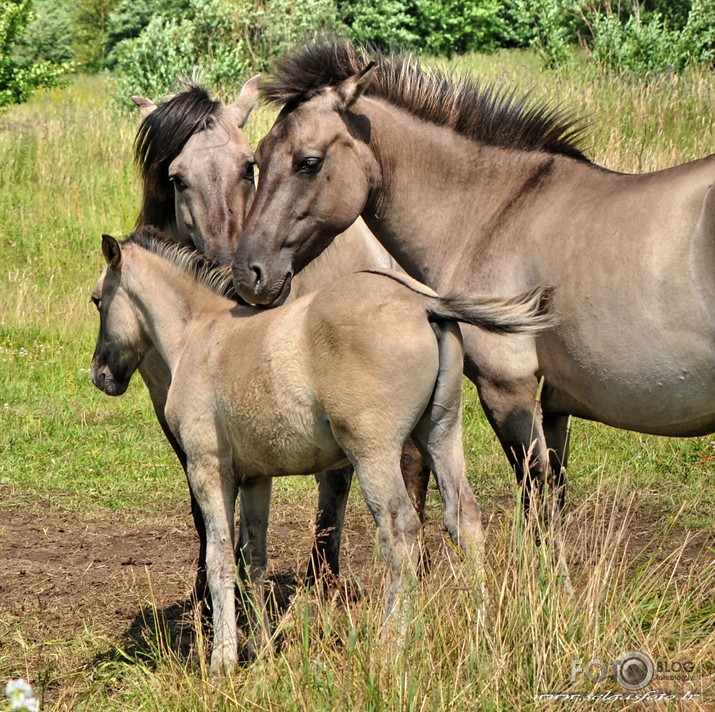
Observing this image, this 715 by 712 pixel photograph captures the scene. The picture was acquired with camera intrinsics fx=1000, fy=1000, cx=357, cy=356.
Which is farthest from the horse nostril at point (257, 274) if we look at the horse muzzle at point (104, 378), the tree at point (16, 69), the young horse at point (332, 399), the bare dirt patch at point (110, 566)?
the tree at point (16, 69)

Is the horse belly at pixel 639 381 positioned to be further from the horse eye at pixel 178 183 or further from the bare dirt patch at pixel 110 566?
the horse eye at pixel 178 183

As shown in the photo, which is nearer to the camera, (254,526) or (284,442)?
(284,442)

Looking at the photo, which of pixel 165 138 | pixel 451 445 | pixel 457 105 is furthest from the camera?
pixel 165 138

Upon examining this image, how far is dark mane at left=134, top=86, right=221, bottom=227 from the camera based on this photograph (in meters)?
4.84

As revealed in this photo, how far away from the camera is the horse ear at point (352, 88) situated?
4.12 meters

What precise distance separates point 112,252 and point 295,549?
6.54ft

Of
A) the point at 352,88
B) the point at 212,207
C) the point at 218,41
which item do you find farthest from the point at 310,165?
the point at 218,41

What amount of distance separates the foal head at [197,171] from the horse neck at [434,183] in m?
0.72

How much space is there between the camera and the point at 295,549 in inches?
→ 211

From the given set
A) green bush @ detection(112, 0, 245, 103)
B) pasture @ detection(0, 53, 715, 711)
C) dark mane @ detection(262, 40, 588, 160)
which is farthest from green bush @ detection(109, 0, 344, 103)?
dark mane @ detection(262, 40, 588, 160)

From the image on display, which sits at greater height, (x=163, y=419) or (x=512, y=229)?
(x=512, y=229)

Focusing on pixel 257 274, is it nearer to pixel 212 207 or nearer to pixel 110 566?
pixel 212 207

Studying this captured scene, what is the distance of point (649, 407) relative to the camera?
390 centimetres

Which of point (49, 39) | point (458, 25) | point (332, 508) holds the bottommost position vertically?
point (49, 39)
